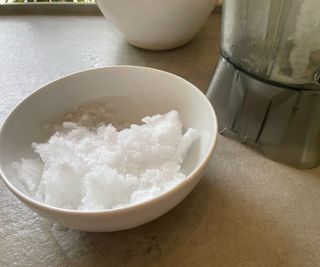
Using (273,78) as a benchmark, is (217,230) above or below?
below

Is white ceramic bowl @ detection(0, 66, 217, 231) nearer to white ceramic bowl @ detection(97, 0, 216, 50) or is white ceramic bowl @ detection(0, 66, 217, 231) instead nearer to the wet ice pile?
the wet ice pile

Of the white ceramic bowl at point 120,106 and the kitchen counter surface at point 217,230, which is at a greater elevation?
the white ceramic bowl at point 120,106

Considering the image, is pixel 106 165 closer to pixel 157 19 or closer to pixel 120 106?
pixel 120 106

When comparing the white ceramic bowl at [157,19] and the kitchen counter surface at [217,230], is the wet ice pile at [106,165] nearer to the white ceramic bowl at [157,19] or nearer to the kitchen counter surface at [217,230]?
the kitchen counter surface at [217,230]

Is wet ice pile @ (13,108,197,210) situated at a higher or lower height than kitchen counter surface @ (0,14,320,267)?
higher

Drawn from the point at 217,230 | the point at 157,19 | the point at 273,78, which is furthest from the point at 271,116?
the point at 157,19

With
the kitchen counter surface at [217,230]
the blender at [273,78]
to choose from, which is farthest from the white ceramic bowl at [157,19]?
the kitchen counter surface at [217,230]

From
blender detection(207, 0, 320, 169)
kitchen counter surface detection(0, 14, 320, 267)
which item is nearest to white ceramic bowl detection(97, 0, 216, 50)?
blender detection(207, 0, 320, 169)
